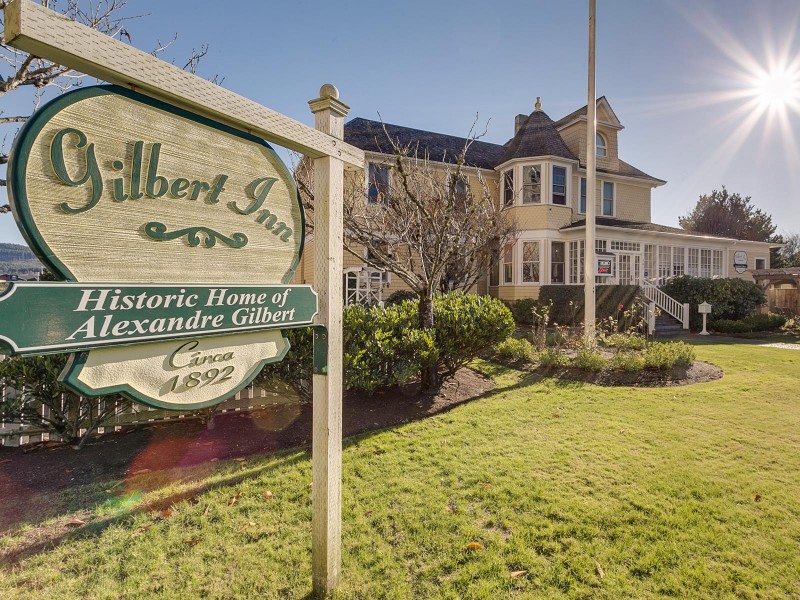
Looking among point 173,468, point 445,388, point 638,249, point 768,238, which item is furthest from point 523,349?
point 768,238

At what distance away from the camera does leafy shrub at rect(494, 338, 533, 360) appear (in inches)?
359

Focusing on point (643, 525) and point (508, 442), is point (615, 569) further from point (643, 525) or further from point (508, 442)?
point (508, 442)

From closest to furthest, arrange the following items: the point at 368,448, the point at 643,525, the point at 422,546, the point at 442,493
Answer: the point at 422,546 < the point at 643,525 < the point at 442,493 < the point at 368,448

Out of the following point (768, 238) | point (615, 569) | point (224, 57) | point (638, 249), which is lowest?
point (615, 569)

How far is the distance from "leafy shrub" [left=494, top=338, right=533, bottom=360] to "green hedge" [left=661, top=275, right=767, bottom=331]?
11217 millimetres

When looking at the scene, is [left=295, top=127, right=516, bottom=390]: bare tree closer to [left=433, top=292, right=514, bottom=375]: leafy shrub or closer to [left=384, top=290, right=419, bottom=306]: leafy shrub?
[left=433, top=292, right=514, bottom=375]: leafy shrub

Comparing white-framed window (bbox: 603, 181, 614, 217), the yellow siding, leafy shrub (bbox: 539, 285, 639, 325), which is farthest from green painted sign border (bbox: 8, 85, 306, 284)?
white-framed window (bbox: 603, 181, 614, 217)

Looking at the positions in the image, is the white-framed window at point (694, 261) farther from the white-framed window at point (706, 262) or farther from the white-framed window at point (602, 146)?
the white-framed window at point (602, 146)

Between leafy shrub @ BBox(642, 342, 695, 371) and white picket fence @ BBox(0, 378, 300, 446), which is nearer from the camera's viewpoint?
white picket fence @ BBox(0, 378, 300, 446)

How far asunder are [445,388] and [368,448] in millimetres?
Answer: 2651

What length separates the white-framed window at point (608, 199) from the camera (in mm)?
20547

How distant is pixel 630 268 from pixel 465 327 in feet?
49.3

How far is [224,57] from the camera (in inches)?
270

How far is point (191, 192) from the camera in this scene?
188cm
